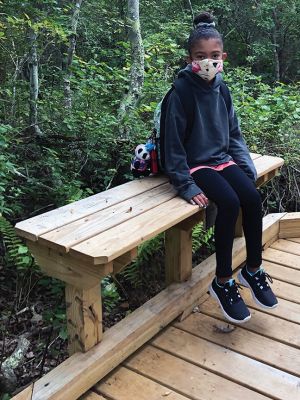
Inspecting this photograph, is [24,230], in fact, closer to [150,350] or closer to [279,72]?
[150,350]

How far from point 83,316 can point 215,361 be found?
0.76 metres

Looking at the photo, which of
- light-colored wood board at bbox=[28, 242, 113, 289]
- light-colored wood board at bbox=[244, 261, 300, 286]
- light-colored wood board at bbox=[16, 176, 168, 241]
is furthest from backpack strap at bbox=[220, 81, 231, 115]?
light-colored wood board at bbox=[28, 242, 113, 289]

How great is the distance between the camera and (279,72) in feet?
51.6

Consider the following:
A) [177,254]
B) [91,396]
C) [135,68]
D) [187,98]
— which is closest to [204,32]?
[187,98]

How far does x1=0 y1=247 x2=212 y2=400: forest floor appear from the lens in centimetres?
281

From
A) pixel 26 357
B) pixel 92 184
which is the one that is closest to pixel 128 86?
pixel 92 184

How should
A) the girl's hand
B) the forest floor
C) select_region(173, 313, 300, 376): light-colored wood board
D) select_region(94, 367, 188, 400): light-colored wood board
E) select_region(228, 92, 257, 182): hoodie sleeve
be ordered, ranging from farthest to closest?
1. select_region(228, 92, 257, 182): hoodie sleeve
2. the forest floor
3. the girl's hand
4. select_region(173, 313, 300, 376): light-colored wood board
5. select_region(94, 367, 188, 400): light-colored wood board

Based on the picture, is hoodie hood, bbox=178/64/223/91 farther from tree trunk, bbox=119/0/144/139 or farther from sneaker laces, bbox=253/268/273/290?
tree trunk, bbox=119/0/144/139

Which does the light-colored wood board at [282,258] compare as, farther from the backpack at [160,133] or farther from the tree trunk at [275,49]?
the tree trunk at [275,49]

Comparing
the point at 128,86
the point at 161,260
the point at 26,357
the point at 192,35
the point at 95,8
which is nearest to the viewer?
the point at 192,35

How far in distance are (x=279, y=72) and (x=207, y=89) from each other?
1415cm

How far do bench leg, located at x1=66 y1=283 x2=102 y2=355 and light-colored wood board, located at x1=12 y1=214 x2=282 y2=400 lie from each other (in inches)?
2.4

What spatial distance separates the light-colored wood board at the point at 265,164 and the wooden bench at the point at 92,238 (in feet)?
2.25

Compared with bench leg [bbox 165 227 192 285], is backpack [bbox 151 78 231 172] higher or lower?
higher
